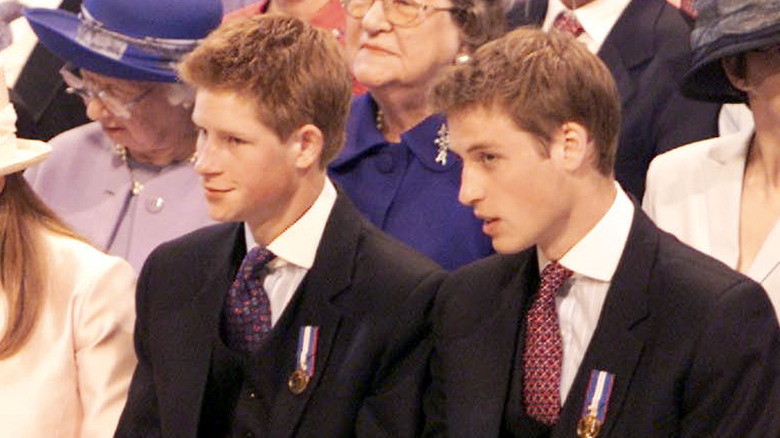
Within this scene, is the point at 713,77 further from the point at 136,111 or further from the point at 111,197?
the point at 111,197

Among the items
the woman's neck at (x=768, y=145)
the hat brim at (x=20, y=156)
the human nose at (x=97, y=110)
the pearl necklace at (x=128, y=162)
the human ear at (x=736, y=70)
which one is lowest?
the pearl necklace at (x=128, y=162)

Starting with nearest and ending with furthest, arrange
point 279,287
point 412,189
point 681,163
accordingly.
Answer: point 279,287
point 681,163
point 412,189

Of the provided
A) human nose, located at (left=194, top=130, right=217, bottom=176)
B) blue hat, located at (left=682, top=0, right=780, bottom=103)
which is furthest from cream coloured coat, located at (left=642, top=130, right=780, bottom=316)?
human nose, located at (left=194, top=130, right=217, bottom=176)

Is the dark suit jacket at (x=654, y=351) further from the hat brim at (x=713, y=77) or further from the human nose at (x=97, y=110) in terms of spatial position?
the human nose at (x=97, y=110)

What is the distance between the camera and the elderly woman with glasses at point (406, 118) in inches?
166

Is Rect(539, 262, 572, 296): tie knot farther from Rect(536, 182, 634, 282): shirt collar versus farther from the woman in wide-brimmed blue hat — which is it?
the woman in wide-brimmed blue hat

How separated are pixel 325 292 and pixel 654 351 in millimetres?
703

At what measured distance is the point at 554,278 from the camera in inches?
140

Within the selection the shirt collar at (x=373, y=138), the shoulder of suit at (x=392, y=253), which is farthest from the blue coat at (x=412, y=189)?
the shoulder of suit at (x=392, y=253)

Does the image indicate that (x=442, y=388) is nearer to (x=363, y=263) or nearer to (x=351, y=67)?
(x=363, y=263)

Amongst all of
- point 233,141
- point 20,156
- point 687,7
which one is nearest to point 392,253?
point 233,141

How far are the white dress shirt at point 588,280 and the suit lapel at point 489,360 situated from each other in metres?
0.10

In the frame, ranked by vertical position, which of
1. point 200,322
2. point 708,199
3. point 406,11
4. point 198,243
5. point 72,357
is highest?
point 406,11

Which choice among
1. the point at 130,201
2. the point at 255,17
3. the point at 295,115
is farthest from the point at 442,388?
the point at 130,201
